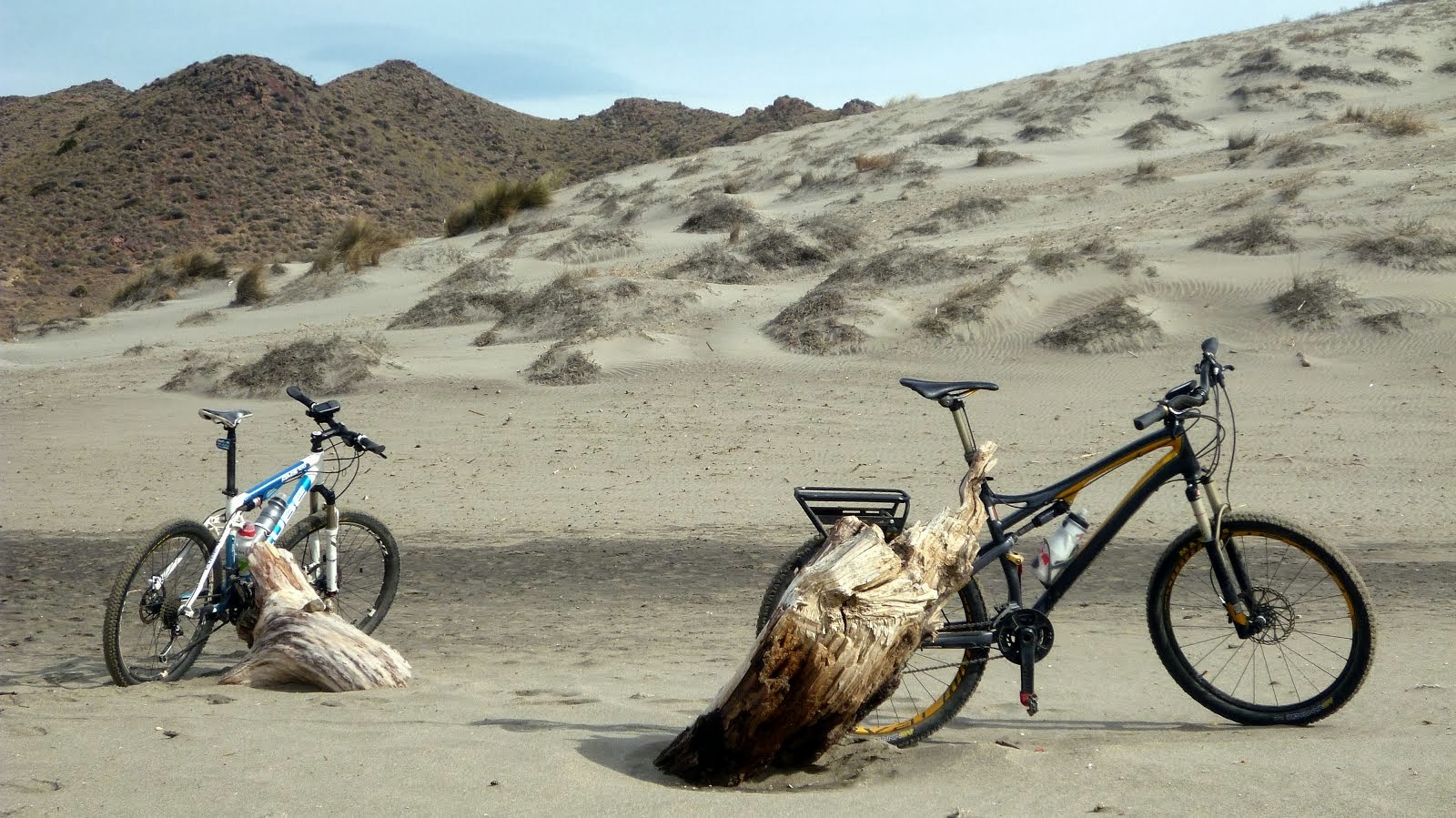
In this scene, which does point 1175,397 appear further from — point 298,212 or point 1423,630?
point 298,212

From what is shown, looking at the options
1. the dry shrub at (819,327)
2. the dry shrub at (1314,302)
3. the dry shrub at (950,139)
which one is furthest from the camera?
the dry shrub at (950,139)

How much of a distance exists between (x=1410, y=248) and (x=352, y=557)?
13.8 meters

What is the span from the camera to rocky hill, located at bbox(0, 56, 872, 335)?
41000mm

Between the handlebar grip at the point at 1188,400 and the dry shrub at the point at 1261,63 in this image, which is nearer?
the handlebar grip at the point at 1188,400

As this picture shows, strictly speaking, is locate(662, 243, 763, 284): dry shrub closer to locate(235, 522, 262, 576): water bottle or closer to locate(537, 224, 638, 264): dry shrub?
locate(537, 224, 638, 264): dry shrub

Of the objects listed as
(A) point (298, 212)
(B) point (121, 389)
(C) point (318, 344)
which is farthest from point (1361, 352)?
(A) point (298, 212)

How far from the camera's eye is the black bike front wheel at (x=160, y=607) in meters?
4.92

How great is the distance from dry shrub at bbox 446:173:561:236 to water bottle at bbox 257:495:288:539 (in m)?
24.3

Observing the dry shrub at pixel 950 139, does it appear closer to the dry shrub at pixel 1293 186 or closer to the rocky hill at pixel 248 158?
the dry shrub at pixel 1293 186

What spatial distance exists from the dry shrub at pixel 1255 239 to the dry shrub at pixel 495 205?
1732cm

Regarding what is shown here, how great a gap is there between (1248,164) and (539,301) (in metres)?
12.7

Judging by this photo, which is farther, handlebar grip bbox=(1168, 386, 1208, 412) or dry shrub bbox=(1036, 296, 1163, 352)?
dry shrub bbox=(1036, 296, 1163, 352)

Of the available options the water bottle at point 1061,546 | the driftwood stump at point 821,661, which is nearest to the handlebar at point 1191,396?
the water bottle at point 1061,546

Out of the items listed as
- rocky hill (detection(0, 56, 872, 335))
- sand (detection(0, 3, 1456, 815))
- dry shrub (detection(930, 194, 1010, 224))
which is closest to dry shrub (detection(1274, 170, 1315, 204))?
sand (detection(0, 3, 1456, 815))
